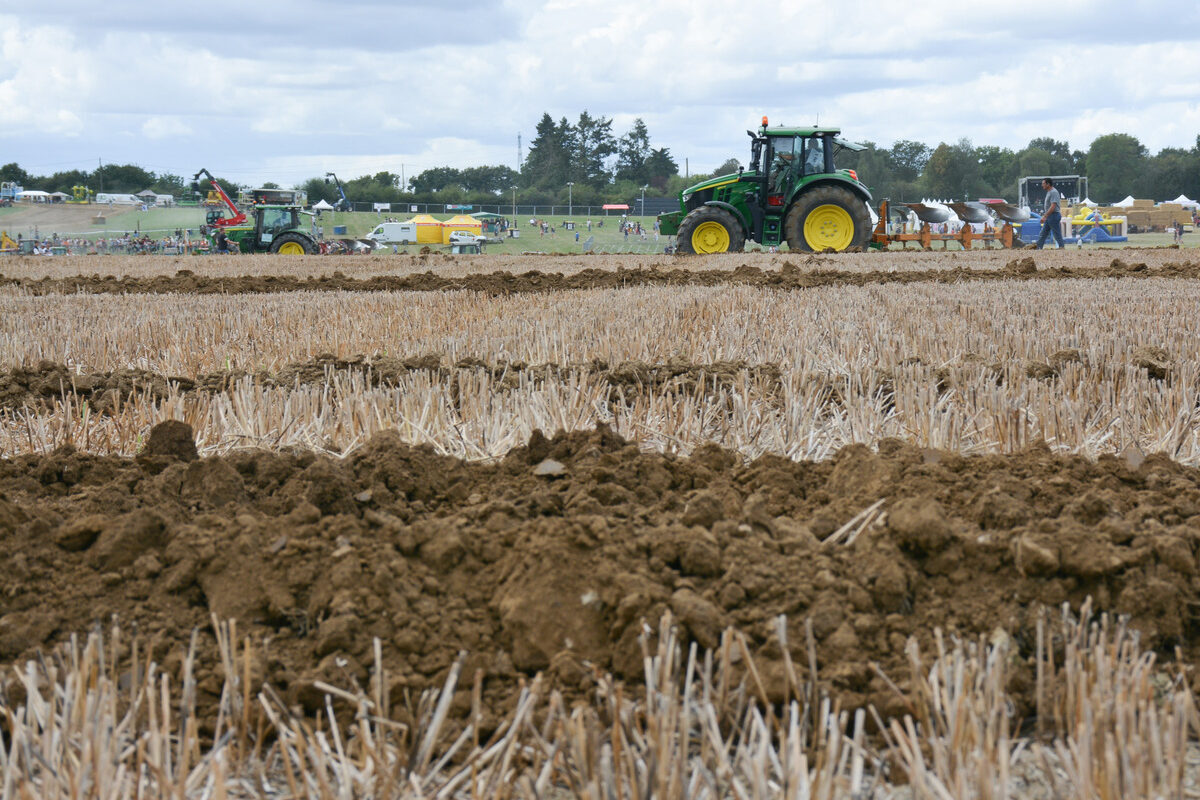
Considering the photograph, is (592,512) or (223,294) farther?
(223,294)

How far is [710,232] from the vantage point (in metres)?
21.2

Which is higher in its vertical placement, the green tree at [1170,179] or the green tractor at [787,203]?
the green tree at [1170,179]

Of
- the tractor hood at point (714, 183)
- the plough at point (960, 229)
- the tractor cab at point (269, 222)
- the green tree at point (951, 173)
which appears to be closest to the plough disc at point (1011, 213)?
the plough at point (960, 229)

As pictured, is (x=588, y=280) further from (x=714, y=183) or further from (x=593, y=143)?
(x=593, y=143)

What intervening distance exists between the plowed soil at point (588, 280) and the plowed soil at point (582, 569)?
981 cm

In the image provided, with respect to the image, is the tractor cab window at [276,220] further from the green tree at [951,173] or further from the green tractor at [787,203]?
the green tree at [951,173]

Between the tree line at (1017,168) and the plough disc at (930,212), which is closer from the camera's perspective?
the plough disc at (930,212)

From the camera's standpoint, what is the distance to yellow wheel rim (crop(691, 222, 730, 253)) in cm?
2108

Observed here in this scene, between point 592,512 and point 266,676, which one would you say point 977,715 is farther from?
point 266,676

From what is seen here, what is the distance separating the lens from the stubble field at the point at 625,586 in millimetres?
1884

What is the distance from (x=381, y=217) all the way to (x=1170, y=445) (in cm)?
6284

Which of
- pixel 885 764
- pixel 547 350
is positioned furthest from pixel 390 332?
pixel 885 764

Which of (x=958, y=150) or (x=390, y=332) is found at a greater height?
(x=958, y=150)

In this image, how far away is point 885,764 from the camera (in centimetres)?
194
